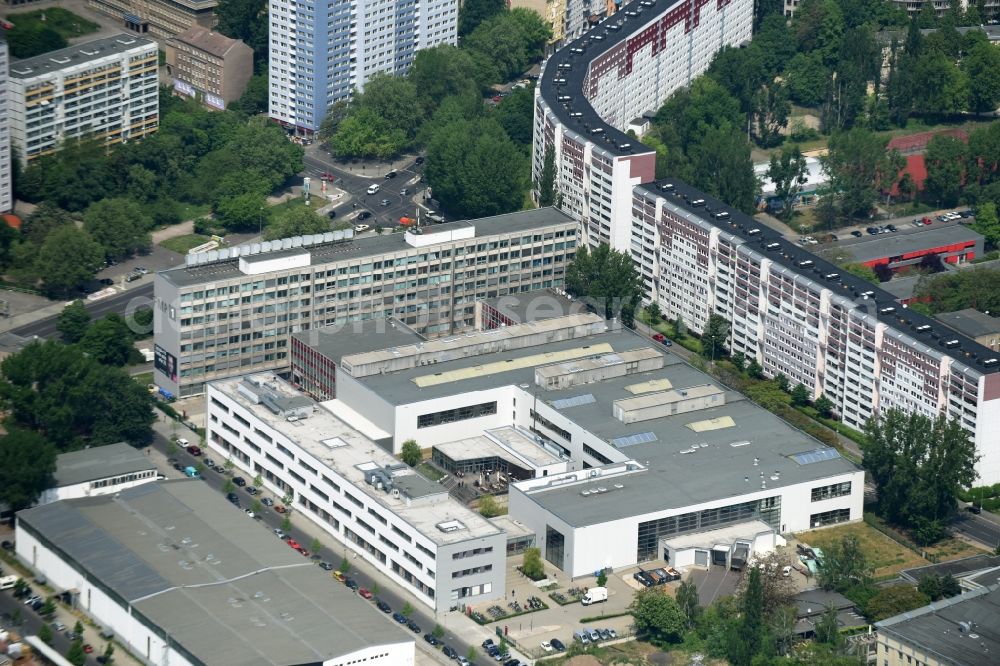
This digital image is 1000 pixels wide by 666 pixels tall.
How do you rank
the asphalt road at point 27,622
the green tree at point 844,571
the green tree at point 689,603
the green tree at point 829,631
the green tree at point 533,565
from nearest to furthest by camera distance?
the asphalt road at point 27,622
the green tree at point 829,631
the green tree at point 689,603
the green tree at point 844,571
the green tree at point 533,565

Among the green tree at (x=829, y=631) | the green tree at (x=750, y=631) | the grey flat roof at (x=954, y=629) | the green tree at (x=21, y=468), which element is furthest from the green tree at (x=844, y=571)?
the green tree at (x=21, y=468)

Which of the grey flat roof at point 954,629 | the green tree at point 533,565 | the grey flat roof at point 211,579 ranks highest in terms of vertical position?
the grey flat roof at point 211,579

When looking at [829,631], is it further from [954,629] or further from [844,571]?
[954,629]

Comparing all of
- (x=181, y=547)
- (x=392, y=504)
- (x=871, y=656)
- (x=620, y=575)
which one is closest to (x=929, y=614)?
(x=871, y=656)

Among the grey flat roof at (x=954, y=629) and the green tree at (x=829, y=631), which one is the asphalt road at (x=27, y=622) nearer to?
the green tree at (x=829, y=631)

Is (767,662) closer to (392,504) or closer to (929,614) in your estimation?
(929,614)

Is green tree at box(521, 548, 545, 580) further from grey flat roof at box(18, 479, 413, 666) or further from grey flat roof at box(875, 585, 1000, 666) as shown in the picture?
grey flat roof at box(875, 585, 1000, 666)
